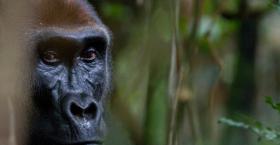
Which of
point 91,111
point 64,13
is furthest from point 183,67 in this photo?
point 91,111

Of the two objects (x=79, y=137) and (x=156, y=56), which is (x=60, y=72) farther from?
(x=156, y=56)

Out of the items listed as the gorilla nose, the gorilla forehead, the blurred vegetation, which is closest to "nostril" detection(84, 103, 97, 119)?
the gorilla nose

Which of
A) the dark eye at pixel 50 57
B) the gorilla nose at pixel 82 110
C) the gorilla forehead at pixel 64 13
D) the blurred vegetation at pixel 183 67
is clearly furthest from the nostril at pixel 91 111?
the blurred vegetation at pixel 183 67

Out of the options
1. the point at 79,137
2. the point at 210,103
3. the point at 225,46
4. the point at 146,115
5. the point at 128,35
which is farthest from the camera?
the point at 225,46

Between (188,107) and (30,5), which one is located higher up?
(30,5)

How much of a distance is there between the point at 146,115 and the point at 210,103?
2.22 ft

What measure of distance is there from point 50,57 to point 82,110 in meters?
0.35

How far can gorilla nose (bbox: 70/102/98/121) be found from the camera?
4.03m

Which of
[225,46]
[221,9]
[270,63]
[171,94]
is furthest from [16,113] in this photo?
[270,63]

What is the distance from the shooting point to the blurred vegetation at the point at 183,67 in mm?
5180

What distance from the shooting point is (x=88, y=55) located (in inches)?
175

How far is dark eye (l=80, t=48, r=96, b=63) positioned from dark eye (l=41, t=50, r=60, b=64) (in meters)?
0.15

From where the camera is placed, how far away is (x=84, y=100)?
13.3ft

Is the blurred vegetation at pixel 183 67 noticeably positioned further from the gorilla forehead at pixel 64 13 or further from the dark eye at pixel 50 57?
the dark eye at pixel 50 57
